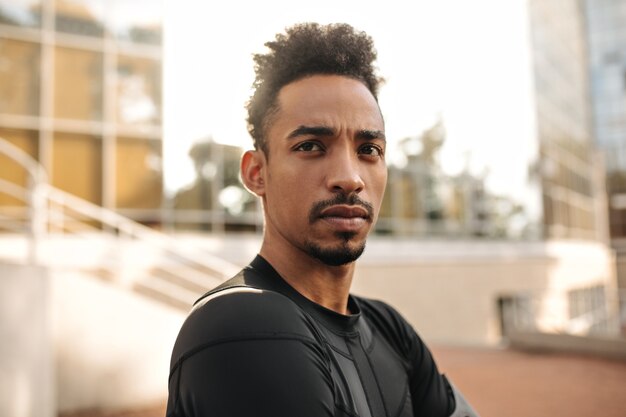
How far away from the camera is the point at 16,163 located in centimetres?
917

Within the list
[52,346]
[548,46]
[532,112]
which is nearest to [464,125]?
[532,112]

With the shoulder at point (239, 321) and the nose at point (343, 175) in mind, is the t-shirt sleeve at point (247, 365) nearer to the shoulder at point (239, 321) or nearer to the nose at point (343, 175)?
the shoulder at point (239, 321)

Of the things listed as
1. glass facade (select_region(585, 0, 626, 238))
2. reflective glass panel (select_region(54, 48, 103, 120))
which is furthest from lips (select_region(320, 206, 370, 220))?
glass facade (select_region(585, 0, 626, 238))

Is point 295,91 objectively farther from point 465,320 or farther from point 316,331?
point 465,320

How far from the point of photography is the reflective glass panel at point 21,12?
9344 millimetres

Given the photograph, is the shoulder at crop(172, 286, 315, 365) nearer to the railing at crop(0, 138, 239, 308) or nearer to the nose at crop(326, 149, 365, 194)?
the nose at crop(326, 149, 365, 194)

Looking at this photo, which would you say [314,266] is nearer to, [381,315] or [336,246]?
[336,246]

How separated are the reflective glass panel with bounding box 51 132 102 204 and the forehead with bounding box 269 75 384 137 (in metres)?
9.07

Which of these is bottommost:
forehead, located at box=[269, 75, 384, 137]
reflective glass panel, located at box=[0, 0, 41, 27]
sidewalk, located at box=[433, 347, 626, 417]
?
sidewalk, located at box=[433, 347, 626, 417]

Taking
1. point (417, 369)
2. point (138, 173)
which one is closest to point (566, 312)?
point (138, 173)

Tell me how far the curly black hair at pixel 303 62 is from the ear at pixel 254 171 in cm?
3

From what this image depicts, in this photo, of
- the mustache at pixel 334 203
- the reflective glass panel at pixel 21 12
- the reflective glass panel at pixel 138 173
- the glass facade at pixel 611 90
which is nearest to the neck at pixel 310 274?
the mustache at pixel 334 203

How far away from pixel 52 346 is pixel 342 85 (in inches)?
238

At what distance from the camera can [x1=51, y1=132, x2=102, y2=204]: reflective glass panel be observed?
31.4 feet
